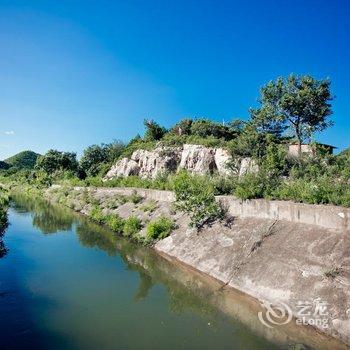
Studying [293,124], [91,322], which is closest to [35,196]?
[293,124]

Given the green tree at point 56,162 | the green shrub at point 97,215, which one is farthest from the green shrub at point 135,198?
the green tree at point 56,162

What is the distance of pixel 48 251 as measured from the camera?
2628 centimetres

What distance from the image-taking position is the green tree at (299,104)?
1596 inches

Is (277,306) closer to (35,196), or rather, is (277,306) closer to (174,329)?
(174,329)

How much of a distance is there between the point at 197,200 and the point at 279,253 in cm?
902

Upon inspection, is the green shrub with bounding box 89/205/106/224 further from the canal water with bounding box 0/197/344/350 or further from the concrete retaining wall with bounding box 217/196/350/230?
the concrete retaining wall with bounding box 217/196/350/230

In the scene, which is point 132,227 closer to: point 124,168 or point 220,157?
point 220,157

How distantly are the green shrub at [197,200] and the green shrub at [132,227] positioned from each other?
460 cm

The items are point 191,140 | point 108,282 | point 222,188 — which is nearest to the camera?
point 108,282

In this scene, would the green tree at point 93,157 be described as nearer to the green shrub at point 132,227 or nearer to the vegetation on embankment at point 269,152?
the vegetation on embankment at point 269,152

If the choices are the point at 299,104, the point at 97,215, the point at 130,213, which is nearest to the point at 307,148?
the point at 299,104

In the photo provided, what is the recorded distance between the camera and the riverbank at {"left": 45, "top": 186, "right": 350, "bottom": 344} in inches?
586

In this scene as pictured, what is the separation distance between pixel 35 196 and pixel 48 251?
55191 millimetres

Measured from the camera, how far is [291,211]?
67.9 ft
